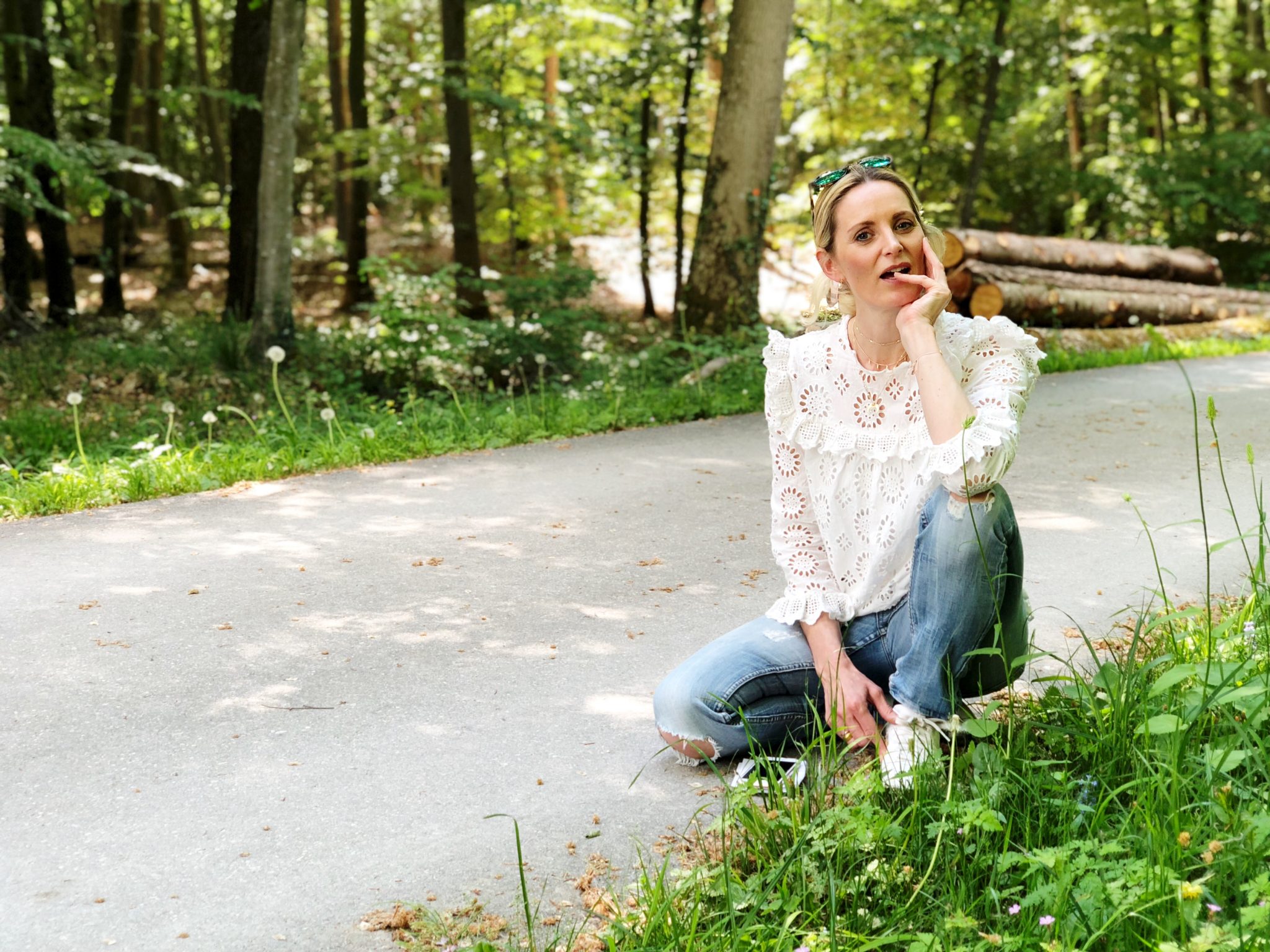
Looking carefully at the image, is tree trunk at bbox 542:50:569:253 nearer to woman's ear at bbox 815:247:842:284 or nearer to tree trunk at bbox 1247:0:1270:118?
tree trunk at bbox 1247:0:1270:118

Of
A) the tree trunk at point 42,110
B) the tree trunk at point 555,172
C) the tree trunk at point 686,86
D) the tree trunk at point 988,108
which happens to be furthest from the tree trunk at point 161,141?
the tree trunk at point 988,108

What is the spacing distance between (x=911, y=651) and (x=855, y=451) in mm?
592

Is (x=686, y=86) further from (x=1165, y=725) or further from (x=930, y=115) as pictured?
(x=1165, y=725)

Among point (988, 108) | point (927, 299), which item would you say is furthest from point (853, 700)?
point (988, 108)

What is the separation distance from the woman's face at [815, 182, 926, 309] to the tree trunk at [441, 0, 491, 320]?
979cm

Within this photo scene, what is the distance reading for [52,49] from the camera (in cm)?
1570

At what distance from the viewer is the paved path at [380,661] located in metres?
2.55

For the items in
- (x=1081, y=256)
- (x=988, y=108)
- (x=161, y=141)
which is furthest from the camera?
(x=161, y=141)

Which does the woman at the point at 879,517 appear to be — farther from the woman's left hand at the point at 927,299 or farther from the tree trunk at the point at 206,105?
the tree trunk at the point at 206,105

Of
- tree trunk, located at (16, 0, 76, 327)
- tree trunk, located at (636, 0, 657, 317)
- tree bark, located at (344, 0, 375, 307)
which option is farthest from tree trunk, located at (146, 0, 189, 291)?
tree trunk, located at (636, 0, 657, 317)

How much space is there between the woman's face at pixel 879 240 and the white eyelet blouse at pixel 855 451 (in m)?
0.17

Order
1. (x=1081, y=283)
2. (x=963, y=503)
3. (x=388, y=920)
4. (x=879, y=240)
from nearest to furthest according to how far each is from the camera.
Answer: (x=388, y=920) < (x=963, y=503) < (x=879, y=240) < (x=1081, y=283)

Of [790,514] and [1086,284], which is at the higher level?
[1086,284]

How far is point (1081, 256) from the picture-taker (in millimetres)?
13805
